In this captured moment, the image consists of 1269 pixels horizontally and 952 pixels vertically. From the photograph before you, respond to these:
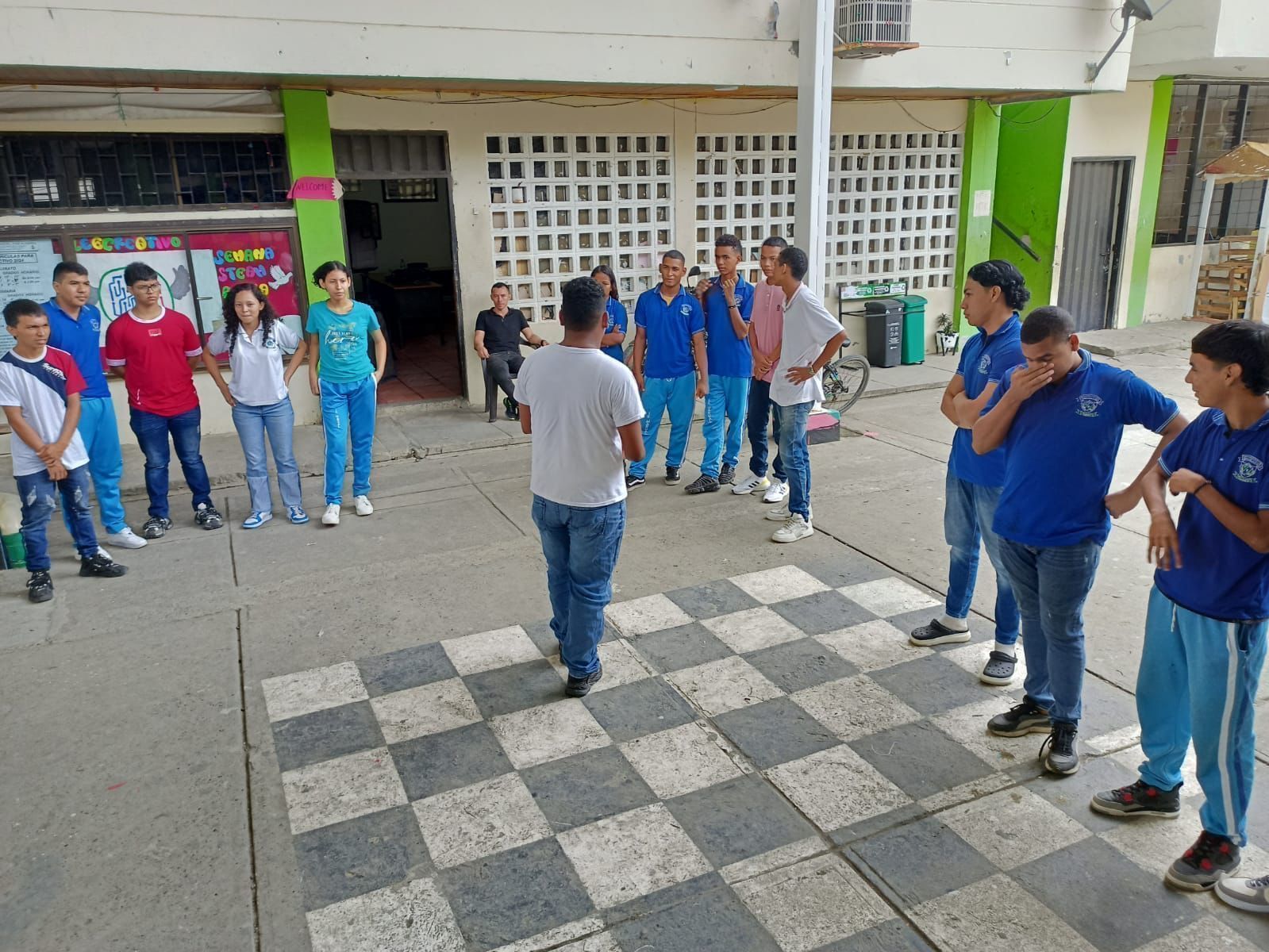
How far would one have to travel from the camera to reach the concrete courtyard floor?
310 centimetres

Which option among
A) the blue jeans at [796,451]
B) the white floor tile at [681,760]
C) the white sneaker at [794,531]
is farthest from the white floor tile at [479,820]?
the blue jeans at [796,451]

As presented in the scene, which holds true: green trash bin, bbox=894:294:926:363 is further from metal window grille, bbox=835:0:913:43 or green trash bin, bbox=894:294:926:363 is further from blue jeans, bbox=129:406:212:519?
blue jeans, bbox=129:406:212:519

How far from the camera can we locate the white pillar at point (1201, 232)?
12859 millimetres

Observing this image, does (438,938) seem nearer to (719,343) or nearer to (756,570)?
Answer: (756,570)

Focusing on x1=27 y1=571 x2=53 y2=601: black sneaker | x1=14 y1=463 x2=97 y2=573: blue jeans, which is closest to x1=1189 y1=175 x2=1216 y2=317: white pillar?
x1=14 y1=463 x2=97 y2=573: blue jeans

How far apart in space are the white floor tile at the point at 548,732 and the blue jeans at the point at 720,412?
10.7 feet

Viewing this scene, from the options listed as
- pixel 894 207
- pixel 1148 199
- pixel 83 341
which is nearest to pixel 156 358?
pixel 83 341

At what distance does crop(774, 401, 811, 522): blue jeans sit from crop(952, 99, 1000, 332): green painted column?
21.4ft

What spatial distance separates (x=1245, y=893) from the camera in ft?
9.95

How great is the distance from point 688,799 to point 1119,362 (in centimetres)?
1027

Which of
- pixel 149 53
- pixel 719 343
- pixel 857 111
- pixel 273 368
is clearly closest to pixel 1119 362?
pixel 857 111

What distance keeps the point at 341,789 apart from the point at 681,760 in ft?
4.45

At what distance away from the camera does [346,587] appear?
5711 mm

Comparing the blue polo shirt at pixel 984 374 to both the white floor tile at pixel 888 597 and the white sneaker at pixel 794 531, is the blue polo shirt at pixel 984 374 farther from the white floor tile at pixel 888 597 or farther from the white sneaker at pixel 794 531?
the white sneaker at pixel 794 531
